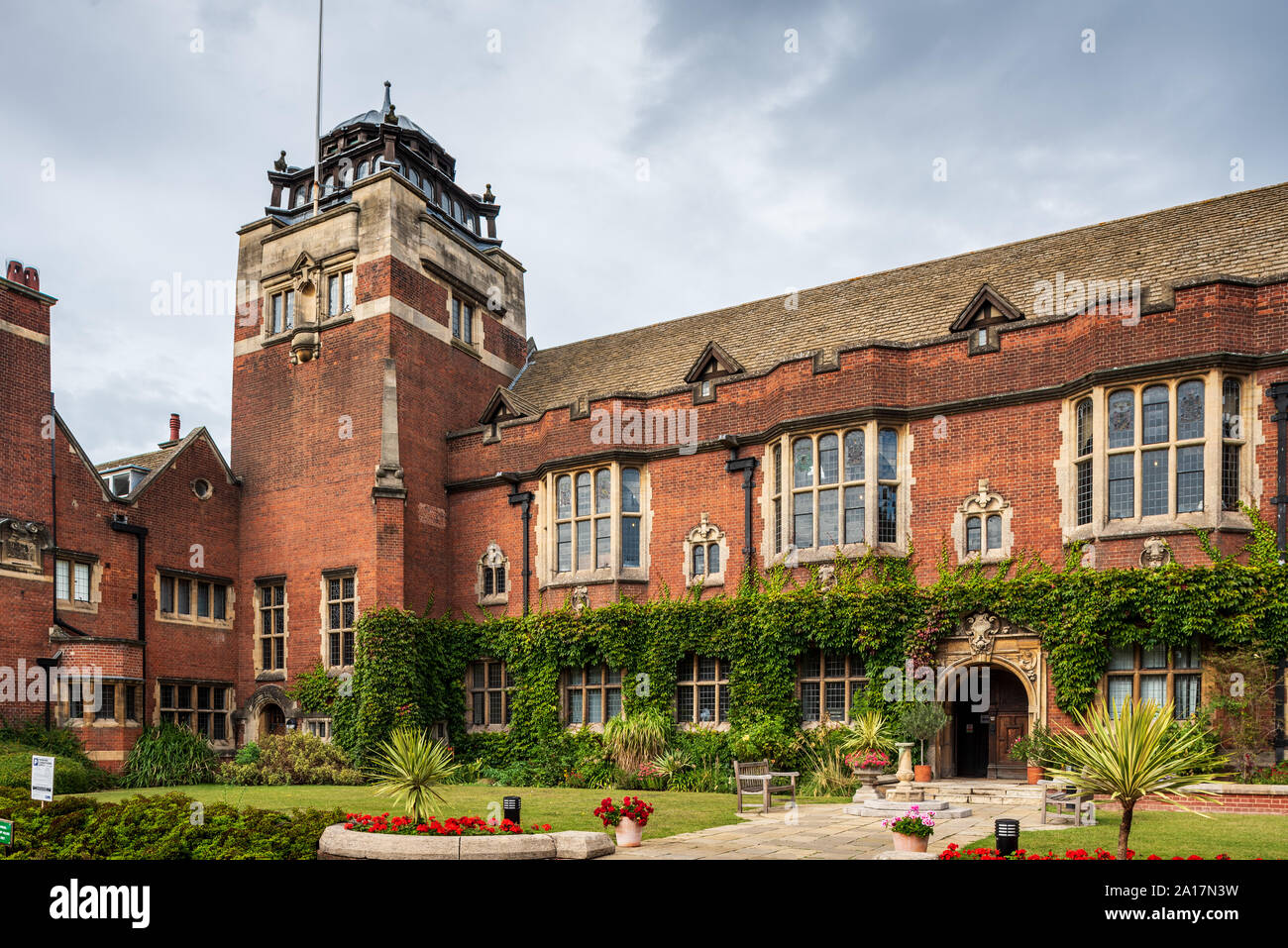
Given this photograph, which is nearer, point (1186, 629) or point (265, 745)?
point (1186, 629)

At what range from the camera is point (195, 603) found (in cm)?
2525

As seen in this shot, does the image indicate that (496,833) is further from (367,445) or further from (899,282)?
(899,282)

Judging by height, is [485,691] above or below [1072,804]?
below

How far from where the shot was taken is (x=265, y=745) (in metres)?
22.7

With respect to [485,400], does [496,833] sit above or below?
below

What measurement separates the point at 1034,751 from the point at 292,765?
49.7 ft

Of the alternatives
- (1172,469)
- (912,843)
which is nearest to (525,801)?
(912,843)

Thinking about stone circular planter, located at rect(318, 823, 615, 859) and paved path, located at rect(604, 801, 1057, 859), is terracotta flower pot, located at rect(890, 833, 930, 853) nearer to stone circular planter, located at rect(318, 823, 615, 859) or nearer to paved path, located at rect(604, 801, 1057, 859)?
paved path, located at rect(604, 801, 1057, 859)

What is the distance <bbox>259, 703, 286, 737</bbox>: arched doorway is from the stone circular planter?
16848 mm

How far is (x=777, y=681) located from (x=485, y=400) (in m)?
12.3

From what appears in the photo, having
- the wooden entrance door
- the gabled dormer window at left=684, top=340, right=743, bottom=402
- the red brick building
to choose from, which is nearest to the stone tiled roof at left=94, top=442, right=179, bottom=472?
the red brick building

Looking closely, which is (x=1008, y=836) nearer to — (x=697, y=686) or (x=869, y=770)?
(x=869, y=770)

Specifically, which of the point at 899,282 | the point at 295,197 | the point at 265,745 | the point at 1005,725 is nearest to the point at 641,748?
the point at 1005,725

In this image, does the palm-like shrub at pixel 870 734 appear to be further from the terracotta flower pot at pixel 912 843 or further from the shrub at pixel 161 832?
the shrub at pixel 161 832
